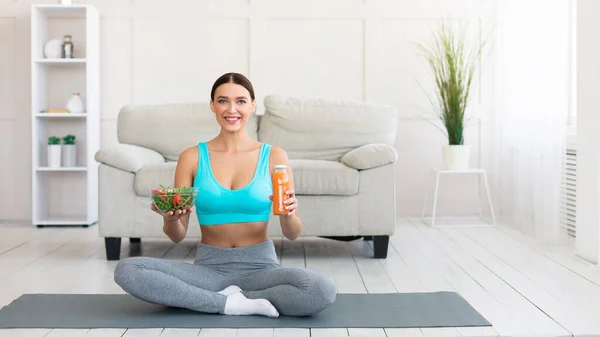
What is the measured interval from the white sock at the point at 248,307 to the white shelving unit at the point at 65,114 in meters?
2.97

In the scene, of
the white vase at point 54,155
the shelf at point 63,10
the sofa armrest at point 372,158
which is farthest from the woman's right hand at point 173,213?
the shelf at point 63,10

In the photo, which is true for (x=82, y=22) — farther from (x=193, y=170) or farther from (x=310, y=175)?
(x=193, y=170)

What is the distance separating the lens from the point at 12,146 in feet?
18.0

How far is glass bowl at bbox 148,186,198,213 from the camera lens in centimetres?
224

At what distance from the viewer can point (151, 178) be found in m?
3.70

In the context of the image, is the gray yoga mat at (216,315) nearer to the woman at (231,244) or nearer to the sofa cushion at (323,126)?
A: the woman at (231,244)

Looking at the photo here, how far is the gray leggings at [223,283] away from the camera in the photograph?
7.84ft

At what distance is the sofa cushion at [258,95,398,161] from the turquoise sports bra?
1.77m

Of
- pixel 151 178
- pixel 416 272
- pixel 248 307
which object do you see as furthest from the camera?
pixel 151 178

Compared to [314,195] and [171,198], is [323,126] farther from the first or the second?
[171,198]

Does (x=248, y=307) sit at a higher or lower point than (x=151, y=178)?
lower

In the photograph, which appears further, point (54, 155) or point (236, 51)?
point (236, 51)

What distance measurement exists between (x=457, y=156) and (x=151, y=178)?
227cm

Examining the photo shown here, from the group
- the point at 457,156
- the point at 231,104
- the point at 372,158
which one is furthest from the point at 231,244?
the point at 457,156
